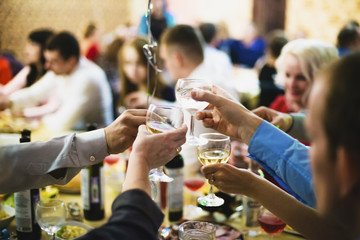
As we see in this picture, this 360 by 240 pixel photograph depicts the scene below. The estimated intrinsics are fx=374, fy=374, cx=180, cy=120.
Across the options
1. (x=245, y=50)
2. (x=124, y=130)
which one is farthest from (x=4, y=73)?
(x=245, y=50)

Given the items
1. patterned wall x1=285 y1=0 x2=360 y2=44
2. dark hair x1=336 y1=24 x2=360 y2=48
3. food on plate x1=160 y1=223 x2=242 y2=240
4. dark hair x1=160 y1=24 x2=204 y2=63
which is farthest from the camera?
patterned wall x1=285 y1=0 x2=360 y2=44

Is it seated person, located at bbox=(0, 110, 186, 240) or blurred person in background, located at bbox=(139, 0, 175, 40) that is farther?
blurred person in background, located at bbox=(139, 0, 175, 40)

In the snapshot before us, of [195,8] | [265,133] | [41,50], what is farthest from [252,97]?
[195,8]

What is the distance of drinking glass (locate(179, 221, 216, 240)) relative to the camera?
3.89 ft

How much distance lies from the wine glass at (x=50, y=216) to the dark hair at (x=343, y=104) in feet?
3.42

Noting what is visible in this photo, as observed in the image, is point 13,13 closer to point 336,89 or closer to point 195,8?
point 195,8

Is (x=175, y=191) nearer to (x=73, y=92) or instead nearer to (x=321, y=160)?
(x=321, y=160)

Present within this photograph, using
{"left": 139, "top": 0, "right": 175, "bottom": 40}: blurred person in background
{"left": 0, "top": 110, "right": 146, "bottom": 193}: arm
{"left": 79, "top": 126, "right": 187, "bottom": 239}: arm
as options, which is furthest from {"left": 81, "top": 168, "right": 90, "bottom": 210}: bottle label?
{"left": 139, "top": 0, "right": 175, "bottom": 40}: blurred person in background

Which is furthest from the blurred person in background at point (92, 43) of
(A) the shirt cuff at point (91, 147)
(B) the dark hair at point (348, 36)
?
(A) the shirt cuff at point (91, 147)

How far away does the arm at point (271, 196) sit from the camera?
1225 mm

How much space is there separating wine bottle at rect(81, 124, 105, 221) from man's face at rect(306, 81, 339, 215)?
112 centimetres

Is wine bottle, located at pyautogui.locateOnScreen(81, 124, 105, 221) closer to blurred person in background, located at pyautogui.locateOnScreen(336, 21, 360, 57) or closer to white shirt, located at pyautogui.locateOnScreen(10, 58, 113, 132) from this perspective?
white shirt, located at pyautogui.locateOnScreen(10, 58, 113, 132)

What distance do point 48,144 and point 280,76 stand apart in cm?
184

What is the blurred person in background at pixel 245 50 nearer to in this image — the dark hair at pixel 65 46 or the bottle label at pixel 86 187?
the dark hair at pixel 65 46
